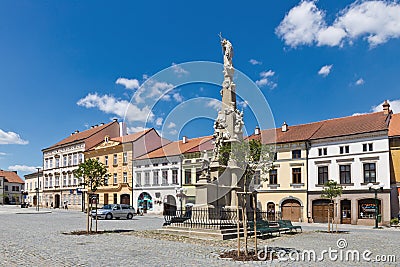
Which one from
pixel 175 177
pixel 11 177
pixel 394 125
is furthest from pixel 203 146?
pixel 11 177

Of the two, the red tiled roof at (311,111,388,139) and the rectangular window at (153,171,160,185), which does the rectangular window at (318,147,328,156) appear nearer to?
the red tiled roof at (311,111,388,139)

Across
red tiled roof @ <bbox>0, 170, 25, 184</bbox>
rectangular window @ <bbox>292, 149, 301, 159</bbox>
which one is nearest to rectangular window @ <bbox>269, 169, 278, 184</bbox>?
rectangular window @ <bbox>292, 149, 301, 159</bbox>

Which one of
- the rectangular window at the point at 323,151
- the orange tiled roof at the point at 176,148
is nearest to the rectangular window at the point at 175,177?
the orange tiled roof at the point at 176,148

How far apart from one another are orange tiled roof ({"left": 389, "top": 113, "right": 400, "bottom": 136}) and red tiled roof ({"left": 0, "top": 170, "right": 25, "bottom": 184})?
93034 millimetres

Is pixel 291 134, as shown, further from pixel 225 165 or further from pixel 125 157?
pixel 125 157

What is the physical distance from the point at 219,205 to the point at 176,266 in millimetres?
9649

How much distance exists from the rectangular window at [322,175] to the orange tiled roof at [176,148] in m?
14.2

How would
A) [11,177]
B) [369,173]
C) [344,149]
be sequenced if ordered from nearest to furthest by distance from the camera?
1. [369,173]
2. [344,149]
3. [11,177]

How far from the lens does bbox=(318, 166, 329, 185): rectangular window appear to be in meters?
35.1

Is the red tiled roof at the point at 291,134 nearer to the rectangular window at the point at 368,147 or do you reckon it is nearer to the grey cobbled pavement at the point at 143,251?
the rectangular window at the point at 368,147

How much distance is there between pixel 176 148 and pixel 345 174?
21662mm

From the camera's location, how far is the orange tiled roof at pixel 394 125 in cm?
3269

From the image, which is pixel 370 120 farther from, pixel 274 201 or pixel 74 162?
pixel 74 162

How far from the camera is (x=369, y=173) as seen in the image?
32.5 meters
